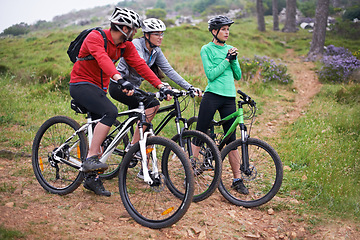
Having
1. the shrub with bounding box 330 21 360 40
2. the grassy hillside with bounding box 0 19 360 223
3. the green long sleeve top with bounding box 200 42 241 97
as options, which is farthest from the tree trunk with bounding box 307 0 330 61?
the green long sleeve top with bounding box 200 42 241 97

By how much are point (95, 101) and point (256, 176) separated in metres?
2.61

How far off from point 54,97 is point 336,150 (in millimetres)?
7609

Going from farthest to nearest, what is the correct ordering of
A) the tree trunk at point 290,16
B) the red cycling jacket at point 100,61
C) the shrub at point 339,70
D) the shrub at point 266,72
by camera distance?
the tree trunk at point 290,16, the shrub at point 266,72, the shrub at point 339,70, the red cycling jacket at point 100,61

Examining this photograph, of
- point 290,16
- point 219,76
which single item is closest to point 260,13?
point 290,16

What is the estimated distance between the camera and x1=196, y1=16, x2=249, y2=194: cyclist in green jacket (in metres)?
4.68

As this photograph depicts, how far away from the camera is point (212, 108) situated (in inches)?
188

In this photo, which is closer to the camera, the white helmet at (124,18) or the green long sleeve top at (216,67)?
the white helmet at (124,18)

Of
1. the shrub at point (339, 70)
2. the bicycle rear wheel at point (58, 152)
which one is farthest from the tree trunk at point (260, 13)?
the bicycle rear wheel at point (58, 152)

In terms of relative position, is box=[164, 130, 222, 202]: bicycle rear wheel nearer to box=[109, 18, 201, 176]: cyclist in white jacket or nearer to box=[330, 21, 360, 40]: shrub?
box=[109, 18, 201, 176]: cyclist in white jacket

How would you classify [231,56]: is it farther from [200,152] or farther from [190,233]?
[190,233]

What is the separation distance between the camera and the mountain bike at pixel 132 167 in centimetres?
375

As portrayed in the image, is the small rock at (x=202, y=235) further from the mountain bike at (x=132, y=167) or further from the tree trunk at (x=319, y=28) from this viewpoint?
the tree trunk at (x=319, y=28)

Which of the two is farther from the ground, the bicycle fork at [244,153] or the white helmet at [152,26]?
the white helmet at [152,26]

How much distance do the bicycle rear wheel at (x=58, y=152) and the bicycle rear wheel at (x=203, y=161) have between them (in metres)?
1.28
